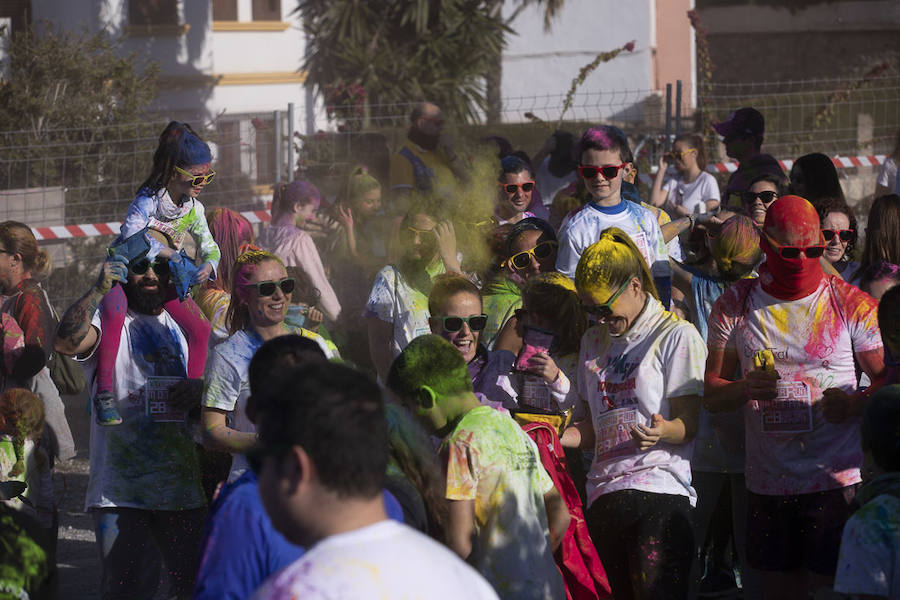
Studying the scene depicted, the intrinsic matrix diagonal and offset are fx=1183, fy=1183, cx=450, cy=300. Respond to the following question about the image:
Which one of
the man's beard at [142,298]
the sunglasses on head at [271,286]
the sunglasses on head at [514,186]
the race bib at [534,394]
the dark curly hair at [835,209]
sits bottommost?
the race bib at [534,394]

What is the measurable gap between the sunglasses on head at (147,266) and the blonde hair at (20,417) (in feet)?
2.84

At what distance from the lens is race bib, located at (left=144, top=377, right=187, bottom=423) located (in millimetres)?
4922

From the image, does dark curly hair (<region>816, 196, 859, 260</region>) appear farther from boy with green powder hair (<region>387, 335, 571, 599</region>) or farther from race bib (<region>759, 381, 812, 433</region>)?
boy with green powder hair (<region>387, 335, 571, 599</region>)

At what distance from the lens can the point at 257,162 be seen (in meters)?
11.9

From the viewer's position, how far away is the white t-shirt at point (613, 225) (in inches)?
227

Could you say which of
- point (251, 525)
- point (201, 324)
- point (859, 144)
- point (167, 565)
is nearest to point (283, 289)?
point (201, 324)

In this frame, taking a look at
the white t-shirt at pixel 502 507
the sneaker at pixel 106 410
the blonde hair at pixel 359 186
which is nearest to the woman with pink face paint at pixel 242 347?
the sneaker at pixel 106 410

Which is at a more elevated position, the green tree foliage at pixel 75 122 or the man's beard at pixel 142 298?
the green tree foliage at pixel 75 122

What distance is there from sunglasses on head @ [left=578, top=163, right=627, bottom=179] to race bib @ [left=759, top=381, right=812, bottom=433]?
69.4 inches

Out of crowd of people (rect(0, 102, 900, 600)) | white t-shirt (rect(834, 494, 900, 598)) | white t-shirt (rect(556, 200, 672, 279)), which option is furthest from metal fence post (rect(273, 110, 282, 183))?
white t-shirt (rect(834, 494, 900, 598))

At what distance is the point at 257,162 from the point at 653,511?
845 cm

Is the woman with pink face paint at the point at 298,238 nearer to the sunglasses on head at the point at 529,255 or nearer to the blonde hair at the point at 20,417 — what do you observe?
the sunglasses on head at the point at 529,255

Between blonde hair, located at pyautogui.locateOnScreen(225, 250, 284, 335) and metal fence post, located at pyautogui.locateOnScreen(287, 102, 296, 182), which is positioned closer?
blonde hair, located at pyautogui.locateOnScreen(225, 250, 284, 335)

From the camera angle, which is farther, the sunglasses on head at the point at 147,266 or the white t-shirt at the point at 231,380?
the sunglasses on head at the point at 147,266
